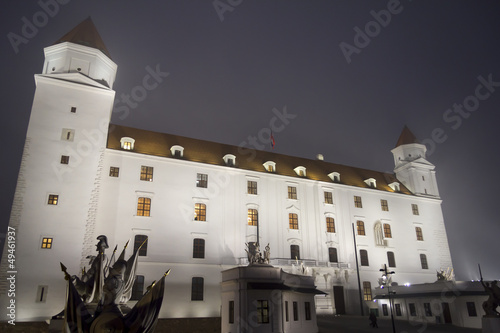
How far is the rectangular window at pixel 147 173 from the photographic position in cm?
3031

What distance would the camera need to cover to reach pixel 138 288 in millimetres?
26766

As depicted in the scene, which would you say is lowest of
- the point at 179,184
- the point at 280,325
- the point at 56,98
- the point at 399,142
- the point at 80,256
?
the point at 280,325

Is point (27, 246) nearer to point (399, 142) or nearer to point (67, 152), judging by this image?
point (67, 152)

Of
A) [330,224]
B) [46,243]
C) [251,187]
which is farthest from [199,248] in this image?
[330,224]

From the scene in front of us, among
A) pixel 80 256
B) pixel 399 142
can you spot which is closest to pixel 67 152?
pixel 80 256

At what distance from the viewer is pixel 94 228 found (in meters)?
26.8

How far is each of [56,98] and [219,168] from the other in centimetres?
1453

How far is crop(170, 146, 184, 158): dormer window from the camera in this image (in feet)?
107

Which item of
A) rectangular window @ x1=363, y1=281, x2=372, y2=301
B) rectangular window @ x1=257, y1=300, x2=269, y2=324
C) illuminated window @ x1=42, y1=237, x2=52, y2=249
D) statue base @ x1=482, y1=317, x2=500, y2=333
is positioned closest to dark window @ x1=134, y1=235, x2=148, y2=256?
illuminated window @ x1=42, y1=237, x2=52, y2=249

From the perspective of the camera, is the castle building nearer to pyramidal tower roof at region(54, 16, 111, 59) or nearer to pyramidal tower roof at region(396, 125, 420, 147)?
pyramidal tower roof at region(54, 16, 111, 59)

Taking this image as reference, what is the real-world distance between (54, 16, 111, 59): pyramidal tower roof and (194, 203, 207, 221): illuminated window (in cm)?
1590

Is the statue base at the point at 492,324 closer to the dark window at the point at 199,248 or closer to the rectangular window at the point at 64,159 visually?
the dark window at the point at 199,248

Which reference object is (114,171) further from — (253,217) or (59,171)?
(253,217)

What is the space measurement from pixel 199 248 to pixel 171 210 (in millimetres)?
3912
